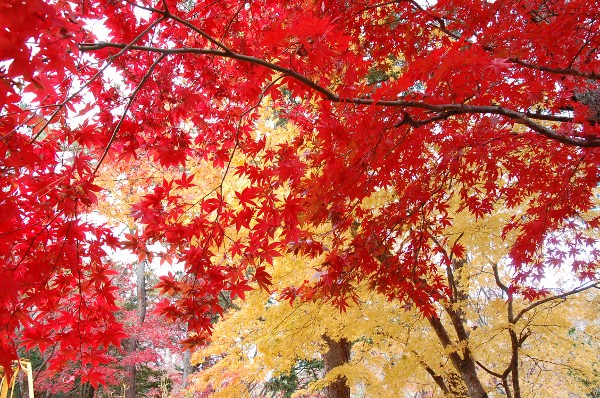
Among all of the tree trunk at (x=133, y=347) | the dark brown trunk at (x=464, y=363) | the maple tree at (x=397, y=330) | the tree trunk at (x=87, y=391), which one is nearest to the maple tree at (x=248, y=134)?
the maple tree at (x=397, y=330)

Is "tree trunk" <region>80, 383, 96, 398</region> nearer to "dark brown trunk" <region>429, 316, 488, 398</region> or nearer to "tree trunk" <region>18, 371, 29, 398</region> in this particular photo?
"tree trunk" <region>18, 371, 29, 398</region>

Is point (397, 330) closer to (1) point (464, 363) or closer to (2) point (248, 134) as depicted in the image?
(1) point (464, 363)

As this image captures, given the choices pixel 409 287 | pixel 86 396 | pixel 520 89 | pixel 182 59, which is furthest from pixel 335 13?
pixel 86 396

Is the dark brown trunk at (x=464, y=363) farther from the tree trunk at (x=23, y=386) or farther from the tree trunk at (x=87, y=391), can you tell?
the tree trunk at (x=87, y=391)

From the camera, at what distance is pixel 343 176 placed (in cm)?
234

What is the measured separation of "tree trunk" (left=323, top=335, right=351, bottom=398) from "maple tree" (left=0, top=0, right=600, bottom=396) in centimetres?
367

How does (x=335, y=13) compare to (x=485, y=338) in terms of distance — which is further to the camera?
(x=485, y=338)

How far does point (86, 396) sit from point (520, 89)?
13057mm

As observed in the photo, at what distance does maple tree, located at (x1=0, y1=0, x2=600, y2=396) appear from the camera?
1.67m

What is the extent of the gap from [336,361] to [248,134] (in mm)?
5319

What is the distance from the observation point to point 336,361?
22.5ft

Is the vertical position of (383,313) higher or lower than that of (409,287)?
higher

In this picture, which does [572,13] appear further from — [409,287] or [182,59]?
[182,59]

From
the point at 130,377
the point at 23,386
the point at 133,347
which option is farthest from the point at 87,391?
the point at 23,386
